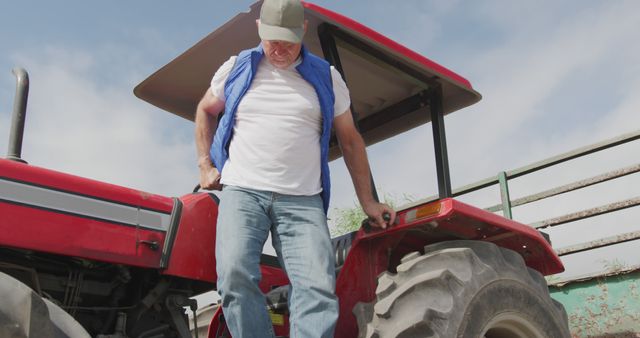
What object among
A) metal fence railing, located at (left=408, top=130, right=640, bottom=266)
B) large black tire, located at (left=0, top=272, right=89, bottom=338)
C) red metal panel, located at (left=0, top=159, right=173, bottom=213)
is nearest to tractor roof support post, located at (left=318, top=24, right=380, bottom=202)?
red metal panel, located at (left=0, top=159, right=173, bottom=213)

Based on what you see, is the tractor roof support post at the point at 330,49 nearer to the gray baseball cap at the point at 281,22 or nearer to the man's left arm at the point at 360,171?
the man's left arm at the point at 360,171

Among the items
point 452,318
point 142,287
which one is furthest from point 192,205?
point 452,318

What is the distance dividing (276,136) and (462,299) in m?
1.12

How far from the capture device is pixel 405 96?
13.4ft

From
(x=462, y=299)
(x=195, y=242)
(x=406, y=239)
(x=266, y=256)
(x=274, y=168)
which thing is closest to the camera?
(x=274, y=168)

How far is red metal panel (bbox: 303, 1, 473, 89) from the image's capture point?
3.30 metres

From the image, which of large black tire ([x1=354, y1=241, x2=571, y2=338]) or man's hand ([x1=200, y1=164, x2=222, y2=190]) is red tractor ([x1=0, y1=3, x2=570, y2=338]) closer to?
large black tire ([x1=354, y1=241, x2=571, y2=338])

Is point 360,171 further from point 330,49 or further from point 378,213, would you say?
point 330,49

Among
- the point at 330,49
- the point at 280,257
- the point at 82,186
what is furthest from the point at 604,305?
the point at 82,186

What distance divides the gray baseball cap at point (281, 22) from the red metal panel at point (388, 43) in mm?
354

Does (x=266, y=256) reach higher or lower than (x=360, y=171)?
lower

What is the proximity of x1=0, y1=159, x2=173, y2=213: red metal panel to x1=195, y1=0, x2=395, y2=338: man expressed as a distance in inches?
13.8

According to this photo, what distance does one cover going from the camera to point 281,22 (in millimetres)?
2850

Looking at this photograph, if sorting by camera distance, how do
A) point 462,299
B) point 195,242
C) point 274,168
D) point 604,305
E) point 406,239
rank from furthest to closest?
point 604,305
point 406,239
point 195,242
point 462,299
point 274,168
